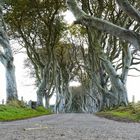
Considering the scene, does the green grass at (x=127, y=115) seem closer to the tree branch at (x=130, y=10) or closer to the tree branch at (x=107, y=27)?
the tree branch at (x=107, y=27)

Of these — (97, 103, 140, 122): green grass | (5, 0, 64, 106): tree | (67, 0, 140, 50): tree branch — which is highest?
(5, 0, 64, 106): tree

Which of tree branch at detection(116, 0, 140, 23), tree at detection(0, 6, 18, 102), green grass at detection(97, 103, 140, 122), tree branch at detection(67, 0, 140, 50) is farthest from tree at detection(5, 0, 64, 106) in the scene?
tree branch at detection(116, 0, 140, 23)

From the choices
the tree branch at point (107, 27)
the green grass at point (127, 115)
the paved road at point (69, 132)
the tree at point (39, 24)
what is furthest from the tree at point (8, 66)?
the paved road at point (69, 132)

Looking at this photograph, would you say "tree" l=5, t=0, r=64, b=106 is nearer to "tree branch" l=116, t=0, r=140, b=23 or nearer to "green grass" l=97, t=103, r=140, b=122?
"green grass" l=97, t=103, r=140, b=122

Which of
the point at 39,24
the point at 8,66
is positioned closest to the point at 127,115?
the point at 8,66

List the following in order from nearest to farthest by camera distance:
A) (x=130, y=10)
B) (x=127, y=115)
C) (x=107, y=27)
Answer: (x=130, y=10)
(x=107, y=27)
(x=127, y=115)

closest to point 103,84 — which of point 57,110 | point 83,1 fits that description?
point 83,1

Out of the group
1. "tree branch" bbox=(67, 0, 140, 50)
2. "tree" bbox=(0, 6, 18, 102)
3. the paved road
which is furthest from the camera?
"tree" bbox=(0, 6, 18, 102)

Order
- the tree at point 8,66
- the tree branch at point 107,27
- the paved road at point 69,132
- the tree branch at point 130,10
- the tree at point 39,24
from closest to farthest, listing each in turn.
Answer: the paved road at point 69,132 → the tree branch at point 130,10 → the tree branch at point 107,27 → the tree at point 8,66 → the tree at point 39,24

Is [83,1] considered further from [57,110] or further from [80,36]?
[57,110]

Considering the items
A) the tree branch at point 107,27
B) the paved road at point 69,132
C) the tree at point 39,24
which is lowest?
the paved road at point 69,132

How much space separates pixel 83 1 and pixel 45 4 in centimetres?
435

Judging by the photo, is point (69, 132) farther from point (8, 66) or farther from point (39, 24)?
point (39, 24)

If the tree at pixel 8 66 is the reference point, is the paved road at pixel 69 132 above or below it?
below
